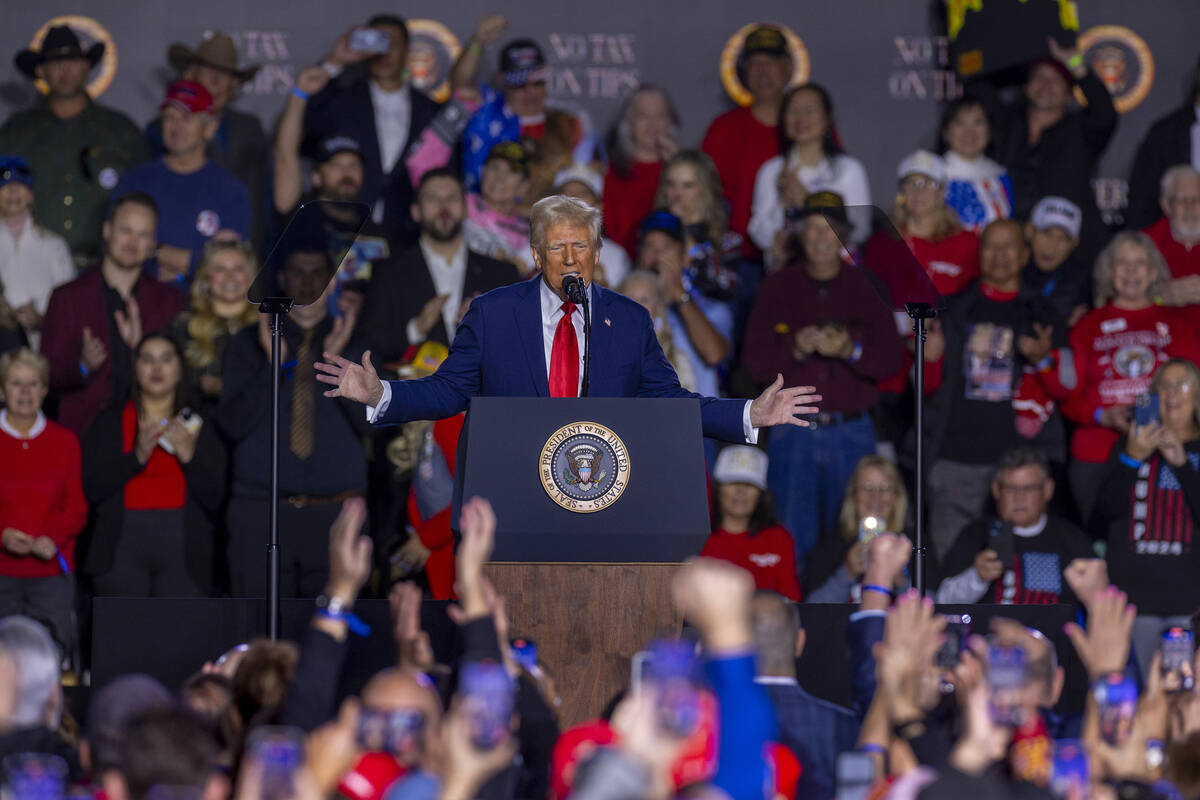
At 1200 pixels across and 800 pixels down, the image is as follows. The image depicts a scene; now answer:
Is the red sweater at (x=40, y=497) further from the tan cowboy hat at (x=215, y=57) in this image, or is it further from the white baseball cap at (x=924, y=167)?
the white baseball cap at (x=924, y=167)

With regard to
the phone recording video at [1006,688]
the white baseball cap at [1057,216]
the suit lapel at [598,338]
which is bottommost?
the phone recording video at [1006,688]

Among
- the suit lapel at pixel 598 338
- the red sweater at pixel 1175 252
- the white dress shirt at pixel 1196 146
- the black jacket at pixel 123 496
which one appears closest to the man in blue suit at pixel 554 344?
the suit lapel at pixel 598 338

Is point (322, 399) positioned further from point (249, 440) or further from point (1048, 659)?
point (1048, 659)

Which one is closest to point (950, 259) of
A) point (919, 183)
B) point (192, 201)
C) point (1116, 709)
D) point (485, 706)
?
point (919, 183)

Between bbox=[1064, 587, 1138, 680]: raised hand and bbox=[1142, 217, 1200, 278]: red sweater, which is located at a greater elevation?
bbox=[1142, 217, 1200, 278]: red sweater

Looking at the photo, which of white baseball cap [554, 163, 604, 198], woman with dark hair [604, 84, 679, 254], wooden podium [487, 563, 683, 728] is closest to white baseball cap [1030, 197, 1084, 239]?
woman with dark hair [604, 84, 679, 254]

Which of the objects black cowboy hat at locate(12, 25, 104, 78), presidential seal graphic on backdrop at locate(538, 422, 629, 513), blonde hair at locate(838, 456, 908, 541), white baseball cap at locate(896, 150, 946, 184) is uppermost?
black cowboy hat at locate(12, 25, 104, 78)

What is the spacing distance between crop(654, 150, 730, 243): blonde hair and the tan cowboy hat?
205cm

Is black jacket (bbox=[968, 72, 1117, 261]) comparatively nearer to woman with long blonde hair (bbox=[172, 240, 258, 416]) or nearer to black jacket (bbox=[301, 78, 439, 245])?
black jacket (bbox=[301, 78, 439, 245])

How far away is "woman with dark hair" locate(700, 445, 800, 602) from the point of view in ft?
20.5

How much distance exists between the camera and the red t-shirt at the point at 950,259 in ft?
23.5

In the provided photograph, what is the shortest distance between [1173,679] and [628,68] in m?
5.22

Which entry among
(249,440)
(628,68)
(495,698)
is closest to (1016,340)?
(628,68)

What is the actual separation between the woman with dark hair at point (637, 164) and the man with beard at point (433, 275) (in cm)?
76
